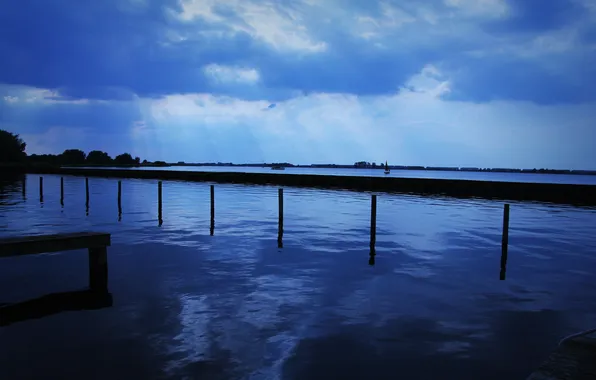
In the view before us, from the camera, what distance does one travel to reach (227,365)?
22.0 feet

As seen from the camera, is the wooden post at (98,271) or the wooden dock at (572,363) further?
the wooden post at (98,271)

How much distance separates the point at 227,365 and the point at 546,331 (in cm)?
634

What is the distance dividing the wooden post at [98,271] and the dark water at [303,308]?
18.9 inches

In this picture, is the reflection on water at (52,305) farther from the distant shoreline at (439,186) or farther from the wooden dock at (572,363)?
the distant shoreline at (439,186)

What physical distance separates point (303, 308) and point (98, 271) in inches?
208

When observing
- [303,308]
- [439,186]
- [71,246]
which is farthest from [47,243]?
[439,186]

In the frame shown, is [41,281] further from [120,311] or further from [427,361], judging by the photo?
[427,361]

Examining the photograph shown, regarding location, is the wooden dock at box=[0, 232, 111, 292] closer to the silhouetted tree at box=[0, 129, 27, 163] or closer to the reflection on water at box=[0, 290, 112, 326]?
the reflection on water at box=[0, 290, 112, 326]

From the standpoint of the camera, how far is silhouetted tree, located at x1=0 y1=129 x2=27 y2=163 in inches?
5517

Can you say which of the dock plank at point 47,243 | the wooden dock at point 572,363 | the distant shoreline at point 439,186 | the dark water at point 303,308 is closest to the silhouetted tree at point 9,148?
the distant shoreline at point 439,186

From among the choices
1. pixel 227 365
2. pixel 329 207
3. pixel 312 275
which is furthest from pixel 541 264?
pixel 329 207

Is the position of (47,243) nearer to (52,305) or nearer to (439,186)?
(52,305)

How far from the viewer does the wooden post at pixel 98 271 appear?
34.5 ft

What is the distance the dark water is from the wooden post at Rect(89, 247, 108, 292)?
1.57ft
